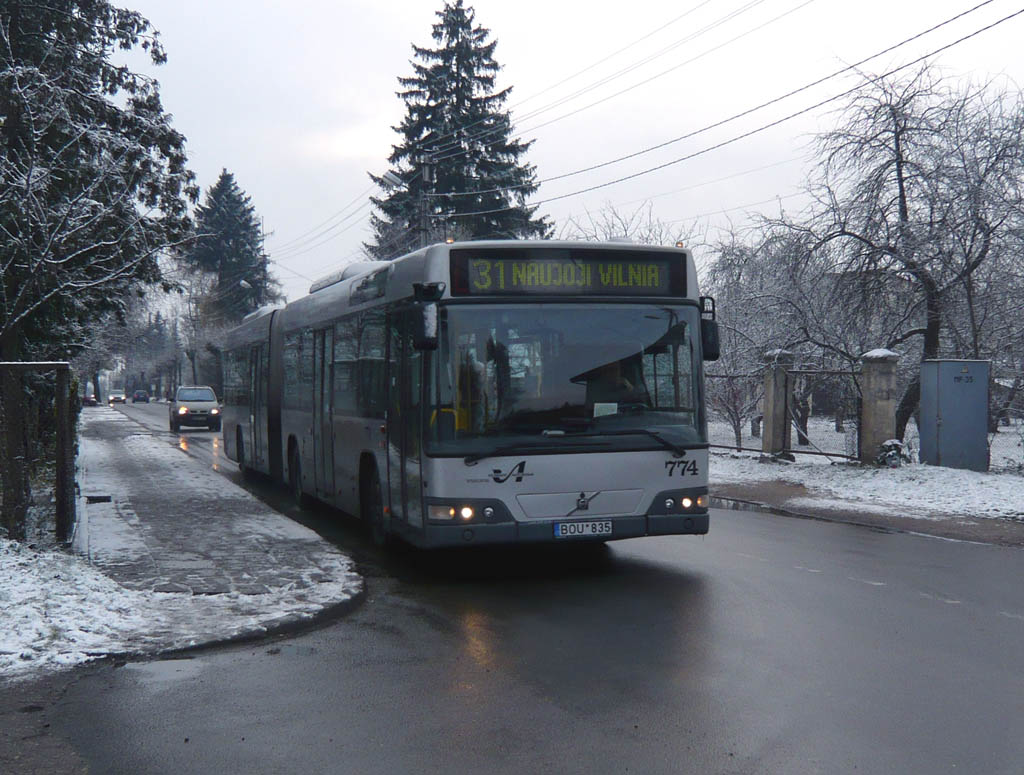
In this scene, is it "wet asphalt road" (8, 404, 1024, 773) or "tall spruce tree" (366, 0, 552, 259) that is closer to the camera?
"wet asphalt road" (8, 404, 1024, 773)

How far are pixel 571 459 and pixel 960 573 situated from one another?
3.88m

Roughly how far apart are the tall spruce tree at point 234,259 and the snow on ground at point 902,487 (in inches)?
2711

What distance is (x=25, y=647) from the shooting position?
647cm

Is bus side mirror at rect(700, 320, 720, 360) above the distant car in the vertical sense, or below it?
above

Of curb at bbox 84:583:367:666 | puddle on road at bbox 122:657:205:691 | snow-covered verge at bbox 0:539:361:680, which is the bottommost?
puddle on road at bbox 122:657:205:691

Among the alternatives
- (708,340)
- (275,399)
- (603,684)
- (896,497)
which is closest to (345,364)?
(708,340)

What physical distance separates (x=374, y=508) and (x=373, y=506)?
5 cm

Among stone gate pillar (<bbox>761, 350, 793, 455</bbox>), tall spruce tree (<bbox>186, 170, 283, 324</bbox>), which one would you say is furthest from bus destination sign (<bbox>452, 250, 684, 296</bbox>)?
tall spruce tree (<bbox>186, 170, 283, 324</bbox>)

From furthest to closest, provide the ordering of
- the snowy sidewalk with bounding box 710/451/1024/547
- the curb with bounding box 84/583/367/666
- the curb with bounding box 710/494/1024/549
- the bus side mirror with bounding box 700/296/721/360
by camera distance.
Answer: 1. the snowy sidewalk with bounding box 710/451/1024/547
2. the curb with bounding box 710/494/1024/549
3. the bus side mirror with bounding box 700/296/721/360
4. the curb with bounding box 84/583/367/666

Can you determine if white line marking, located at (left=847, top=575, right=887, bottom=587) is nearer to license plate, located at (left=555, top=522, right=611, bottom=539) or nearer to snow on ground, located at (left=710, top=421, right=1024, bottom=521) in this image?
license plate, located at (left=555, top=522, right=611, bottom=539)

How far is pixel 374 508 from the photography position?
10.5 metres

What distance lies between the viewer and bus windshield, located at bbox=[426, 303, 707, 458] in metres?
8.61

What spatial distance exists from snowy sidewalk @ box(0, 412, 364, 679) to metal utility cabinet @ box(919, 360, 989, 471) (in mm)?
10908

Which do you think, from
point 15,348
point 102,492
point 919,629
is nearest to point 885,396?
point 919,629
